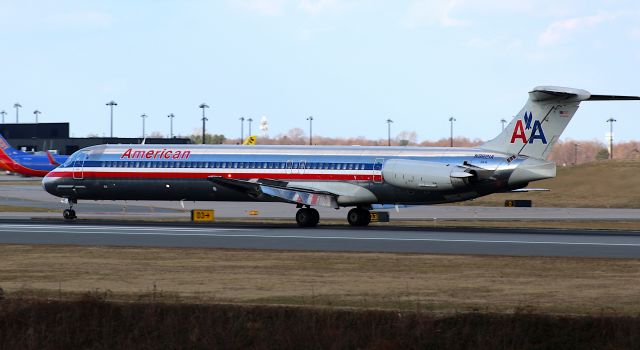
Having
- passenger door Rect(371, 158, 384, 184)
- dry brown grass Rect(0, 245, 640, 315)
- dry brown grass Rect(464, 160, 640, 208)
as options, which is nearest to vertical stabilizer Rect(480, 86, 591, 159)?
passenger door Rect(371, 158, 384, 184)

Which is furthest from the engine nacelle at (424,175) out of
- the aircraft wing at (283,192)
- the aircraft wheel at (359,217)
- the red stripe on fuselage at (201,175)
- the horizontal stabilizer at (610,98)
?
the horizontal stabilizer at (610,98)

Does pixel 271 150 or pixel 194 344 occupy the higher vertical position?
pixel 271 150

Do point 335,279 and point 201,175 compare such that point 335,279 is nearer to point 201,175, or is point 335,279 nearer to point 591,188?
point 201,175

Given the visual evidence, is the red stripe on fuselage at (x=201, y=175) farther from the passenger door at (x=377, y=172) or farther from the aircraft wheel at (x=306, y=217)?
the aircraft wheel at (x=306, y=217)

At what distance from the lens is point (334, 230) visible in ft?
150

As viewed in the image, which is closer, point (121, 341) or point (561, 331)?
point (561, 331)

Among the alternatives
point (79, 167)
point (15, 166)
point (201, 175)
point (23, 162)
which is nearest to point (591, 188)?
point (201, 175)

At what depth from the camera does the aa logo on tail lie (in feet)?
148

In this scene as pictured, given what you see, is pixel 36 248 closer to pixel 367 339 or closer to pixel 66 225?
pixel 66 225

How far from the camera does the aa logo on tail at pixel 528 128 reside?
45.0 metres

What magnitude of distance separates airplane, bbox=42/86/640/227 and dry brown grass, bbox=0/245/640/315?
1384 cm

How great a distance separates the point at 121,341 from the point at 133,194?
1226 inches

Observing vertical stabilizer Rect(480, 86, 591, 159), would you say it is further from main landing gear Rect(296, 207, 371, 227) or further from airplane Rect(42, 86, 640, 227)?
main landing gear Rect(296, 207, 371, 227)

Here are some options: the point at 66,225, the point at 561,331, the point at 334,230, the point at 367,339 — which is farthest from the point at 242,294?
the point at 66,225
